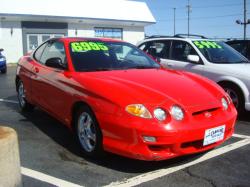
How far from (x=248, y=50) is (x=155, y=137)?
7.13 metres

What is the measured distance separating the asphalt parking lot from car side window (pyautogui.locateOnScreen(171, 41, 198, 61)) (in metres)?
2.66

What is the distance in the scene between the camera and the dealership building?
26125mm

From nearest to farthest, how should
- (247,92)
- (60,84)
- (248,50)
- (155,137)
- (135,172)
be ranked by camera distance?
1. (155,137)
2. (135,172)
3. (60,84)
4. (247,92)
5. (248,50)

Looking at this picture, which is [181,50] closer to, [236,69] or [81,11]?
[236,69]

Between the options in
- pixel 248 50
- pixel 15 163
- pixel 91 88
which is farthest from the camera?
pixel 248 50

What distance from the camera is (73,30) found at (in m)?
29.7

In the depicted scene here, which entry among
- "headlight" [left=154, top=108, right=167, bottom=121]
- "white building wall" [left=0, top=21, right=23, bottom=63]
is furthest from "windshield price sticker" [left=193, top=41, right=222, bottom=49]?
"white building wall" [left=0, top=21, right=23, bottom=63]

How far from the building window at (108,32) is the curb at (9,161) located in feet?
93.6

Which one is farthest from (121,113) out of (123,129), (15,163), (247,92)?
(247,92)

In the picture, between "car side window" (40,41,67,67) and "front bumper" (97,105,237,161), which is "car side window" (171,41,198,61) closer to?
"car side window" (40,41,67,67)

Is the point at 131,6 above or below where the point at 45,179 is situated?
above

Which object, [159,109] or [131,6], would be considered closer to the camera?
[159,109]

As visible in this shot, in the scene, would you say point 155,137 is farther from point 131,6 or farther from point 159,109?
point 131,6

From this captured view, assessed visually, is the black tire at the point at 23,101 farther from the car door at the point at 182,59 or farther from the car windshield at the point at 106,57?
the car door at the point at 182,59
